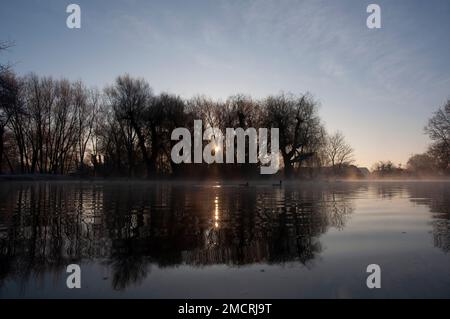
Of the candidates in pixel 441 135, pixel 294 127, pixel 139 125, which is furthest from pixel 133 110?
pixel 441 135

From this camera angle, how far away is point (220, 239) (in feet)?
23.3

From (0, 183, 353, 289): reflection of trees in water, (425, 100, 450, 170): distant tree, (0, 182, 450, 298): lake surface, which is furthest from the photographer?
(425, 100, 450, 170): distant tree

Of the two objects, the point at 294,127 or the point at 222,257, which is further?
the point at 294,127

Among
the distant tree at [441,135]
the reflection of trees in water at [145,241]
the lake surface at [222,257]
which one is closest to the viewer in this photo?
the lake surface at [222,257]

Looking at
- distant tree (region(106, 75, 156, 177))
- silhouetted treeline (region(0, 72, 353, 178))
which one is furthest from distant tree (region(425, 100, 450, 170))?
distant tree (region(106, 75, 156, 177))

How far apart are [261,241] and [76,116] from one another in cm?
5818

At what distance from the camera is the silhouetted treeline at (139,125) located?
176ft

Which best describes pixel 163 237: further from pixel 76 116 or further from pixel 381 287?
pixel 76 116

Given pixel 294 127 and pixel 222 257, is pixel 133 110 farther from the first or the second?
pixel 222 257

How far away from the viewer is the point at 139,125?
54188 mm

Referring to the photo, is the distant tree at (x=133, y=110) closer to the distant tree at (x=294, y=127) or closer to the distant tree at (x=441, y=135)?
the distant tree at (x=294, y=127)

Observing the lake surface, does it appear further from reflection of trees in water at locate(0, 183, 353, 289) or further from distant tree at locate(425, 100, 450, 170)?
distant tree at locate(425, 100, 450, 170)

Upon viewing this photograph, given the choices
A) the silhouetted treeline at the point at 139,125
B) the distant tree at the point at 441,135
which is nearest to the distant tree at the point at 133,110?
the silhouetted treeline at the point at 139,125

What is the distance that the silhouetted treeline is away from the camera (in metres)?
53.5
